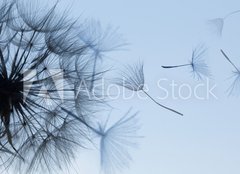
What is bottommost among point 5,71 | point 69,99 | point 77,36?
point 69,99

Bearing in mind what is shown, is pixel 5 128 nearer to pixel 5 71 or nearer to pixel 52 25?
pixel 5 71

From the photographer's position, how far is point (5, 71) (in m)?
2.32

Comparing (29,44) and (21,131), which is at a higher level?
(29,44)

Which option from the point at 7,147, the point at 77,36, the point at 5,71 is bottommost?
the point at 7,147

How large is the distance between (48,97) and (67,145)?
0.27 m

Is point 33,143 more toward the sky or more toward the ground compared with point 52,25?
more toward the ground

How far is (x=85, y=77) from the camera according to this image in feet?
8.03

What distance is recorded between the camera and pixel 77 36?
8.13ft

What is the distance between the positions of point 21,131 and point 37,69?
1.09ft

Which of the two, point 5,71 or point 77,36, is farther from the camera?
point 77,36

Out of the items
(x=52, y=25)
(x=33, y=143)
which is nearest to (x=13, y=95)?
(x=33, y=143)

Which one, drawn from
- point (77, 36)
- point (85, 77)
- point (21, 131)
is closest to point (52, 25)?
point (77, 36)

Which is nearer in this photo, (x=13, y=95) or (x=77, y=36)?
(x=13, y=95)

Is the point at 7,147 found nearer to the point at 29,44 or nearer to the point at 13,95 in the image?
the point at 13,95
